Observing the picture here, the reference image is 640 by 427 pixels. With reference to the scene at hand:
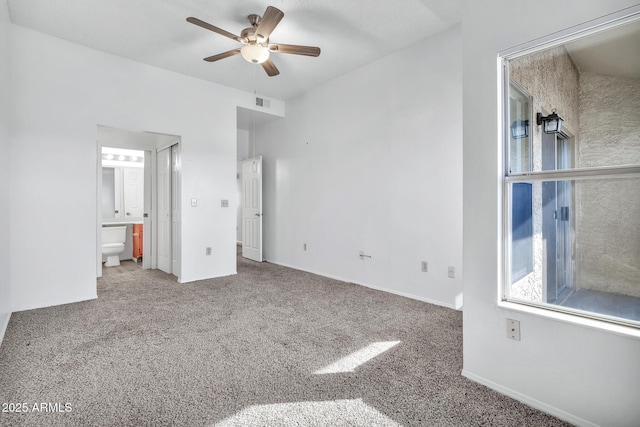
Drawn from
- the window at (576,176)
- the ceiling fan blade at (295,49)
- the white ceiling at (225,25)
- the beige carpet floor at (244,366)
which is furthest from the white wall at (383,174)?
the window at (576,176)

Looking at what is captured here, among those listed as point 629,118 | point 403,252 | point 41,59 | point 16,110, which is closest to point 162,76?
point 41,59

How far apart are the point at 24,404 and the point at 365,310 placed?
260 cm

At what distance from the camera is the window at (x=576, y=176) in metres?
1.52

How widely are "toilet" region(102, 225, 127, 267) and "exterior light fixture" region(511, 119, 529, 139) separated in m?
6.09

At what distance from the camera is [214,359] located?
7.14ft

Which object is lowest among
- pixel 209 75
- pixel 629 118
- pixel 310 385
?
pixel 310 385

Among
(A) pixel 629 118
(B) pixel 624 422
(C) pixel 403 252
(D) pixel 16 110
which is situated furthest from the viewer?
(C) pixel 403 252

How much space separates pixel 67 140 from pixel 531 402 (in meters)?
4.75

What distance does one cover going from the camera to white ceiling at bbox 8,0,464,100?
2859 mm

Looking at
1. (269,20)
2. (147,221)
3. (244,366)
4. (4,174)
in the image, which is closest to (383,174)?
(269,20)

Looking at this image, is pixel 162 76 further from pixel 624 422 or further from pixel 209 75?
pixel 624 422

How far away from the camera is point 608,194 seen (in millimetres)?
1572

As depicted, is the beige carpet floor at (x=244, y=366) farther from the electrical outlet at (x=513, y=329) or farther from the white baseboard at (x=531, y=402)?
the electrical outlet at (x=513, y=329)

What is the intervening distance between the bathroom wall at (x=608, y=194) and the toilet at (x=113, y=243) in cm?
631
